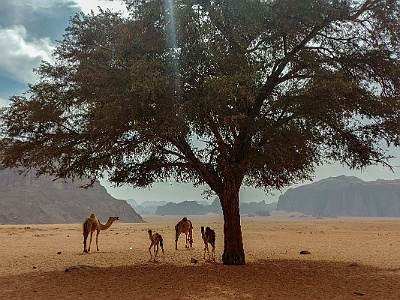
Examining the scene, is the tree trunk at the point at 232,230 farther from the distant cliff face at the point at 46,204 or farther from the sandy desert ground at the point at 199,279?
the distant cliff face at the point at 46,204

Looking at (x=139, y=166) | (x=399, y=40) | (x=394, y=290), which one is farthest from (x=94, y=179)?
(x=399, y=40)

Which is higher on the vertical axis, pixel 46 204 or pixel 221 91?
pixel 46 204

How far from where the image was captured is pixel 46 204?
16338 cm

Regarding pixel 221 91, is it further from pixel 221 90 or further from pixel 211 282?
pixel 211 282

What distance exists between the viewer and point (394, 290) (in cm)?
1152

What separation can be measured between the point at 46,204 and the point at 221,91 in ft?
542

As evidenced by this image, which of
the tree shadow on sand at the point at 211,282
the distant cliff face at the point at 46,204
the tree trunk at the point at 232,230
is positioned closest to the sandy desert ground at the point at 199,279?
the tree shadow on sand at the point at 211,282

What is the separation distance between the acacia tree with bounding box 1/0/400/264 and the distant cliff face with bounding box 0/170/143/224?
463ft

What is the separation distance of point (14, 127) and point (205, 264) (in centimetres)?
879

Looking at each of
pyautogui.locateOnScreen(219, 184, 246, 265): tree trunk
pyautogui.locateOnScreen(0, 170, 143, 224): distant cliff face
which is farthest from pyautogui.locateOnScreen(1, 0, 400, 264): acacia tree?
pyautogui.locateOnScreen(0, 170, 143, 224): distant cliff face

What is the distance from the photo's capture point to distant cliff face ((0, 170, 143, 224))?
148 m

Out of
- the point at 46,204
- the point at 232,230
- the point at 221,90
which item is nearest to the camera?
the point at 221,90

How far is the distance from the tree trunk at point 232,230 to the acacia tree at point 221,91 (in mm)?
40

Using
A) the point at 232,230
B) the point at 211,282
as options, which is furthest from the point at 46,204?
the point at 211,282
